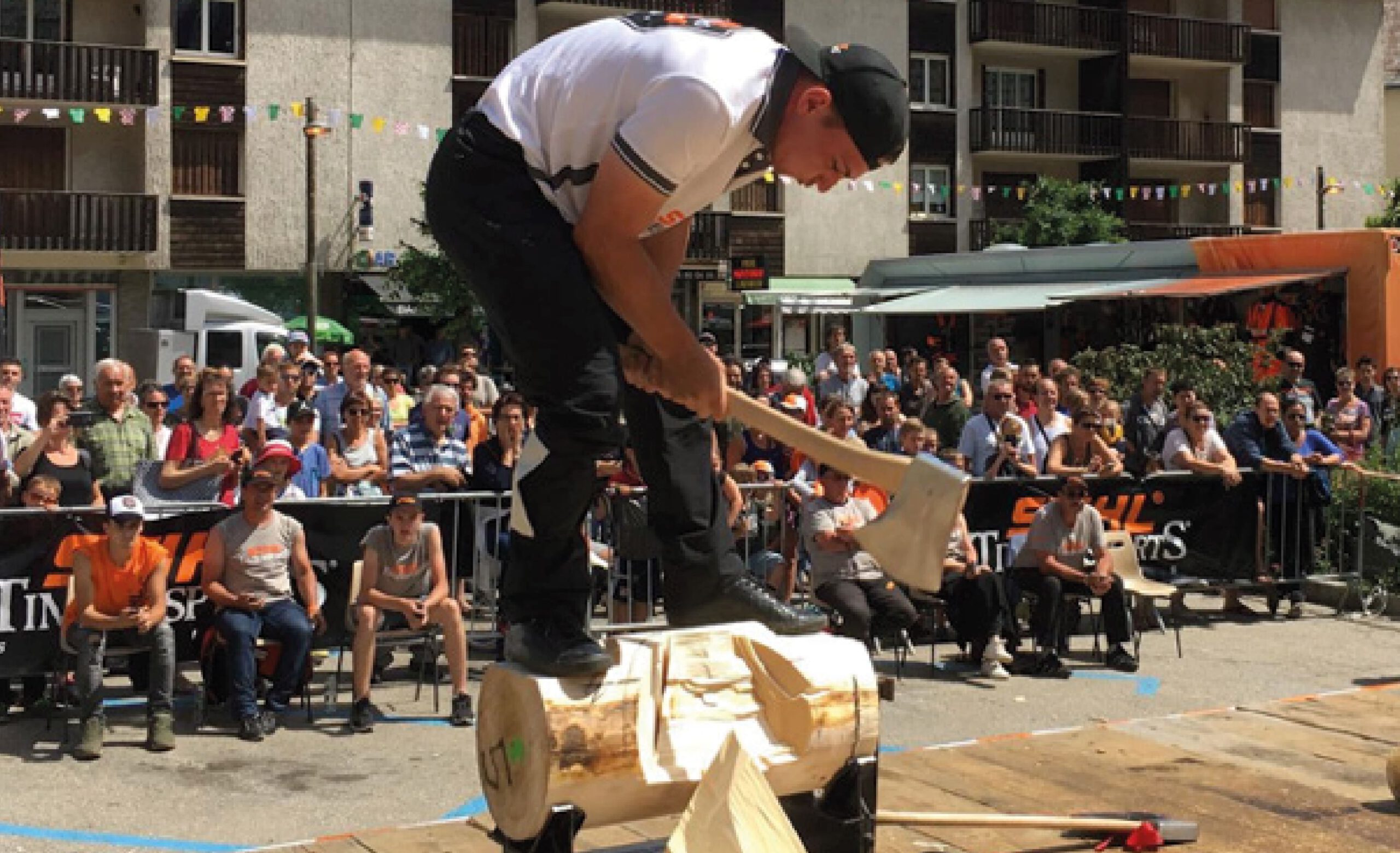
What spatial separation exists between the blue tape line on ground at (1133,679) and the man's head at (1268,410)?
10.2 feet

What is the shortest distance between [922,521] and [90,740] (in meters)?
5.20

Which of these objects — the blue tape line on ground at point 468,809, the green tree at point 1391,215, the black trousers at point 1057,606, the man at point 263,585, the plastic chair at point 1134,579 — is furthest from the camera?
the green tree at point 1391,215

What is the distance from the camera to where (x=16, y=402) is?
1198cm

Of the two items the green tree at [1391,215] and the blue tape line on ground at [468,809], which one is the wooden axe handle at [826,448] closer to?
the blue tape line on ground at [468,809]

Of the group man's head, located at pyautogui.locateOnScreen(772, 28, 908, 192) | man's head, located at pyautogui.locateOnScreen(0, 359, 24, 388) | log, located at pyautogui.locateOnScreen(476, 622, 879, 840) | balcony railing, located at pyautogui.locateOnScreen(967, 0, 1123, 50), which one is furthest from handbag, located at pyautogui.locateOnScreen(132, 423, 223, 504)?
balcony railing, located at pyautogui.locateOnScreen(967, 0, 1123, 50)

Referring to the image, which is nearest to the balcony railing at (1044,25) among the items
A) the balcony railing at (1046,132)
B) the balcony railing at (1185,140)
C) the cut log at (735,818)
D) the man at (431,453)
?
the balcony railing at (1046,132)

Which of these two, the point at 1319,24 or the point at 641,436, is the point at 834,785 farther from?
the point at 1319,24

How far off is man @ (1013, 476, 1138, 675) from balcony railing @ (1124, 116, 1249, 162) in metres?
30.3

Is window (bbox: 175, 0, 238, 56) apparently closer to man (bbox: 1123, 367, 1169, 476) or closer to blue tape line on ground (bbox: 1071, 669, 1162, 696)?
man (bbox: 1123, 367, 1169, 476)

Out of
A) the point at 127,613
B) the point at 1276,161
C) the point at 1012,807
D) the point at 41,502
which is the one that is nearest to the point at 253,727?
the point at 127,613

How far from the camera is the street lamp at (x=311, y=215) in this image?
26.4 meters

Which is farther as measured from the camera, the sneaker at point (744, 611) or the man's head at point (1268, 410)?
the man's head at point (1268, 410)

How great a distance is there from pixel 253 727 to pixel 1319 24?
1617 inches

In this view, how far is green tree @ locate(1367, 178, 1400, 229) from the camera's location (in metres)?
39.8
